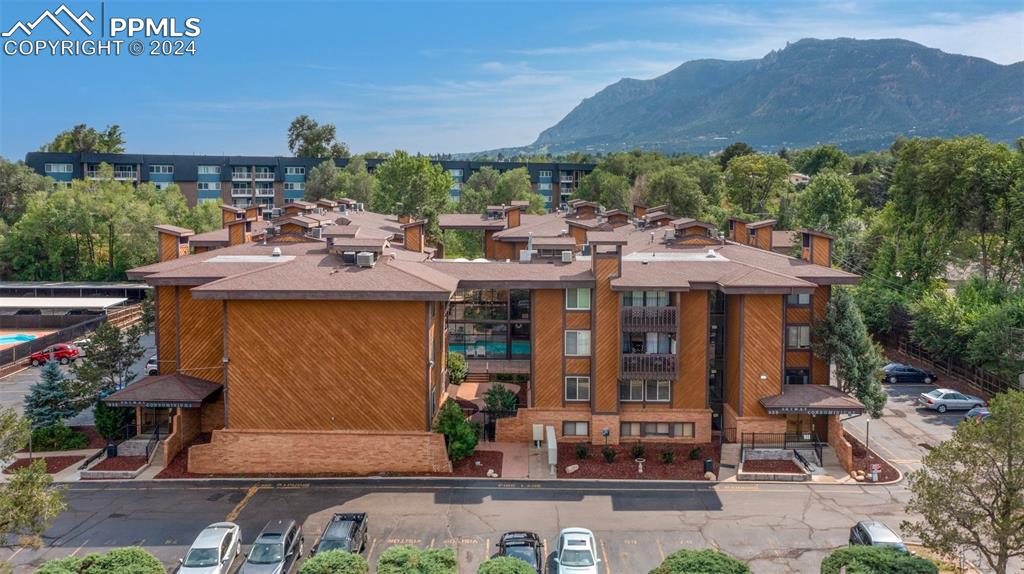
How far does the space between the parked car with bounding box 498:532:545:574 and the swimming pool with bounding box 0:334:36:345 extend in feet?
183

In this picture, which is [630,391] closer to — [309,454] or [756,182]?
[309,454]

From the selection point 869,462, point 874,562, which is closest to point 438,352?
point 869,462

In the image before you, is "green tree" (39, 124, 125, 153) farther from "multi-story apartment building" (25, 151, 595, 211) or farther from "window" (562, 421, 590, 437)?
"window" (562, 421, 590, 437)

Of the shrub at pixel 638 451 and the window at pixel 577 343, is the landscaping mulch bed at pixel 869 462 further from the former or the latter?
the window at pixel 577 343

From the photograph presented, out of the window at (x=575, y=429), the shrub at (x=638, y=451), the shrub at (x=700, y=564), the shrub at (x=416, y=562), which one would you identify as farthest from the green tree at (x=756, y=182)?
the shrub at (x=416, y=562)

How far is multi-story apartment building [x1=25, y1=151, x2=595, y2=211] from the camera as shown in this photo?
11869 cm

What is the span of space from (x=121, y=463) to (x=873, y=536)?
3061 centimetres

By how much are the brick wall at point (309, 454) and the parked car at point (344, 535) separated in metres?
6.23

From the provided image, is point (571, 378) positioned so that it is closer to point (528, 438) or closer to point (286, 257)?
point (528, 438)

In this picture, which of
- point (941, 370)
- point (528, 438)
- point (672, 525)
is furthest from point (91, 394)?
point (941, 370)

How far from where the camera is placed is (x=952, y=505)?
21984 mm

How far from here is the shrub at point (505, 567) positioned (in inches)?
869

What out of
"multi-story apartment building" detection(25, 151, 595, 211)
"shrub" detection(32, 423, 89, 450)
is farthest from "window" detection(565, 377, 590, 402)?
"multi-story apartment building" detection(25, 151, 595, 211)

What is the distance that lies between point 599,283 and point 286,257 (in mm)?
17272
